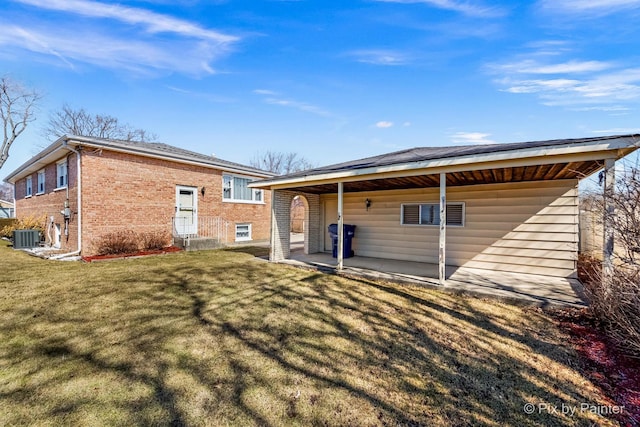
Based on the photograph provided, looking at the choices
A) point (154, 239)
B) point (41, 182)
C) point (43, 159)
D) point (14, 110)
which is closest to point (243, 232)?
point (154, 239)

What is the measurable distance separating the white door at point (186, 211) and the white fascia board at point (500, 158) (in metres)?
7.33

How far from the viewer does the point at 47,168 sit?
12.1m

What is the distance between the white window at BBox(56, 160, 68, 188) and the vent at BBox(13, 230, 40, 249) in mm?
2432

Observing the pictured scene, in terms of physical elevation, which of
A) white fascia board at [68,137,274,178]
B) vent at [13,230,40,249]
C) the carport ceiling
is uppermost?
white fascia board at [68,137,274,178]

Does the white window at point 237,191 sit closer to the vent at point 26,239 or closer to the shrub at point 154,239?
the shrub at point 154,239

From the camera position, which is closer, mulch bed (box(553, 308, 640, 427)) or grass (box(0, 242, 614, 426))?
grass (box(0, 242, 614, 426))

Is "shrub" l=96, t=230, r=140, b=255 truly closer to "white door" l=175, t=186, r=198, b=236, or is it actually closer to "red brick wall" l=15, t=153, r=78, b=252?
"red brick wall" l=15, t=153, r=78, b=252

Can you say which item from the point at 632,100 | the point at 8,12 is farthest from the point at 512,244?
the point at 8,12

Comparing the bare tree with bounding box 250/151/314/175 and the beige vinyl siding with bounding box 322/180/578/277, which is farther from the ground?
the bare tree with bounding box 250/151/314/175

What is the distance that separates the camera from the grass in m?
2.27

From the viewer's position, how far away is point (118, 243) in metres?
9.30

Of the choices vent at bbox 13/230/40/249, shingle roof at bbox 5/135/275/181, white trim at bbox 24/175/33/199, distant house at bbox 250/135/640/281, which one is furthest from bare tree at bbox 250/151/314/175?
distant house at bbox 250/135/640/281

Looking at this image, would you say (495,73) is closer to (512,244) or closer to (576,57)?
(576,57)

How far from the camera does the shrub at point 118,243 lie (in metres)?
9.05
